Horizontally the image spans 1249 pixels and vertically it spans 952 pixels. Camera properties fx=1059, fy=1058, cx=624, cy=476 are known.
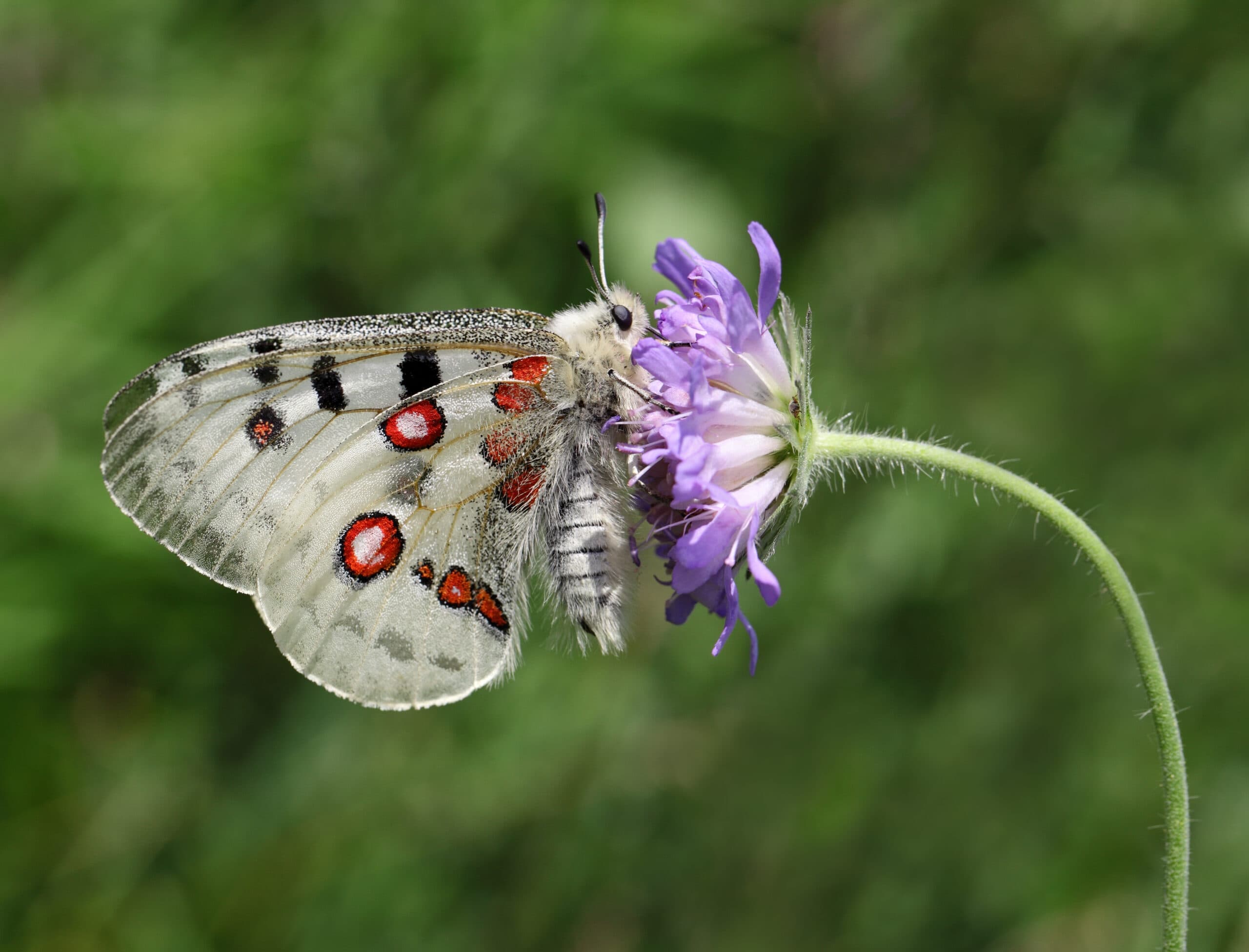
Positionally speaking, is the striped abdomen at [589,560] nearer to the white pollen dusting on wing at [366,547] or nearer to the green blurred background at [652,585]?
the white pollen dusting on wing at [366,547]


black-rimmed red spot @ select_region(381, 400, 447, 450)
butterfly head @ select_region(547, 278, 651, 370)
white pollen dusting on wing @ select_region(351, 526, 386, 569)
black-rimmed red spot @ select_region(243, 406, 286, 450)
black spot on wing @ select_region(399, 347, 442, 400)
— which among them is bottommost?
white pollen dusting on wing @ select_region(351, 526, 386, 569)

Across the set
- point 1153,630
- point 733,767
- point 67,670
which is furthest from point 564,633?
point 67,670

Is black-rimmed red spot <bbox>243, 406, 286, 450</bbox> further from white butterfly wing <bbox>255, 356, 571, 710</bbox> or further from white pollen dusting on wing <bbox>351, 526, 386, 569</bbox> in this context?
white pollen dusting on wing <bbox>351, 526, 386, 569</bbox>

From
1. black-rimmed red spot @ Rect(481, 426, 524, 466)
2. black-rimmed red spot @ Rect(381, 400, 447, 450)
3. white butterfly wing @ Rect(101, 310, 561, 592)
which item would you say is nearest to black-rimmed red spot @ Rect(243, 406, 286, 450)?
white butterfly wing @ Rect(101, 310, 561, 592)

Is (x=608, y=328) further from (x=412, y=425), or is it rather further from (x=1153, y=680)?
(x=1153, y=680)

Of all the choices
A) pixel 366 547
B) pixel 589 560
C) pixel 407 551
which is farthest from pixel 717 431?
pixel 366 547
